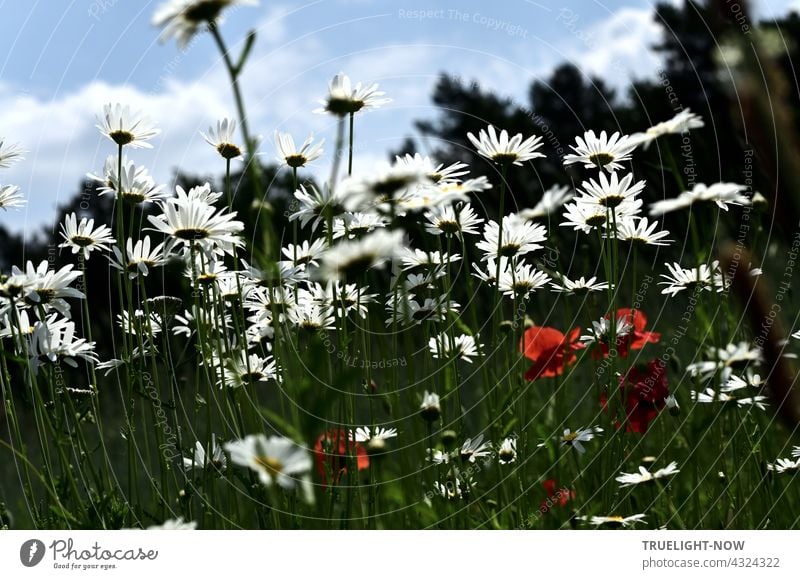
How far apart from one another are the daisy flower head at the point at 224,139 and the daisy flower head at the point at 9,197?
21 centimetres

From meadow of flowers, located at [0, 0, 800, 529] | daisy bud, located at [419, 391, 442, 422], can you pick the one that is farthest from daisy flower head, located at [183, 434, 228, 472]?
daisy bud, located at [419, 391, 442, 422]

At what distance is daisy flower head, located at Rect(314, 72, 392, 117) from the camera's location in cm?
69

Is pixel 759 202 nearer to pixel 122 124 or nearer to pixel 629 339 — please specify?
pixel 629 339

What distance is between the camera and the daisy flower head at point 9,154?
885 millimetres

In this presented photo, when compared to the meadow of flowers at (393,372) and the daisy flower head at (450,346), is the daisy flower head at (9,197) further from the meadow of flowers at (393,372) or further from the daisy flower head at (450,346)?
the daisy flower head at (450,346)

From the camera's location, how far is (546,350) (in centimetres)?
107

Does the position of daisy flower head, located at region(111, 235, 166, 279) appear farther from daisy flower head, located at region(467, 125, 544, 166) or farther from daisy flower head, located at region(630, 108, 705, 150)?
daisy flower head, located at region(630, 108, 705, 150)

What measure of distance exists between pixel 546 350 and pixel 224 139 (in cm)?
49

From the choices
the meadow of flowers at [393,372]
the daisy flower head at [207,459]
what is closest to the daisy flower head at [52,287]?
the meadow of flowers at [393,372]
